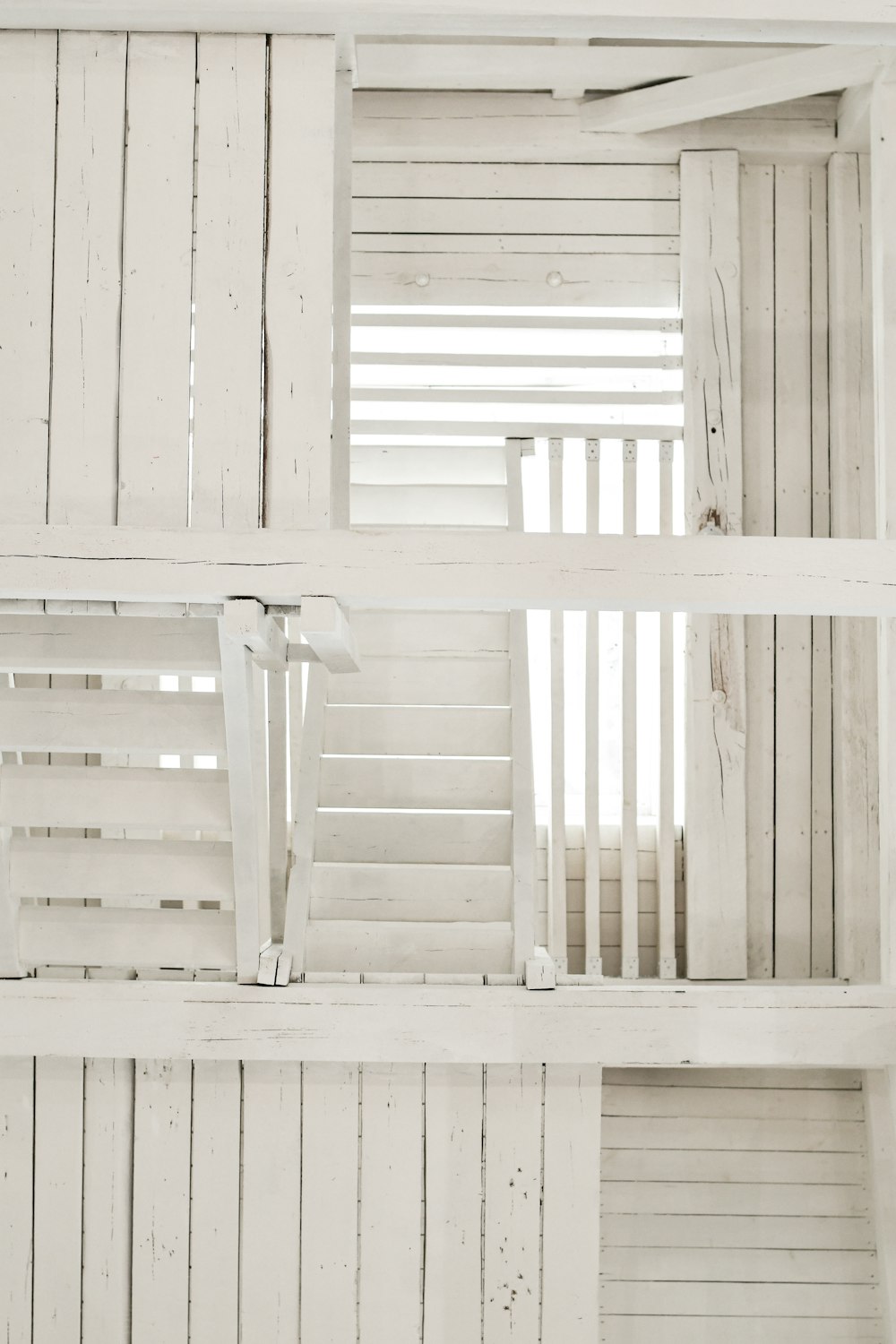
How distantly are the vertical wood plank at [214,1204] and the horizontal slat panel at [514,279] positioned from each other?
2.43 m

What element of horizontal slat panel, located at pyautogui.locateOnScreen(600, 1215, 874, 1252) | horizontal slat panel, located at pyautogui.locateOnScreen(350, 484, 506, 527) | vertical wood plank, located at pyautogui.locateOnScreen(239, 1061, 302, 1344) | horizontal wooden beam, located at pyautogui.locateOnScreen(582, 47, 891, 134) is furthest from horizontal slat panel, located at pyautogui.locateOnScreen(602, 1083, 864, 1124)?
horizontal wooden beam, located at pyautogui.locateOnScreen(582, 47, 891, 134)

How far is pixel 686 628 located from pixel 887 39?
1.73 m

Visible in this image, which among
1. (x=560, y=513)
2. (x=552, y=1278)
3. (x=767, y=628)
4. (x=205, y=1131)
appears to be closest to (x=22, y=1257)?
(x=205, y=1131)

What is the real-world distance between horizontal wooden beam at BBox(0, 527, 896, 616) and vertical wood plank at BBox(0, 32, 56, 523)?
0.15 m

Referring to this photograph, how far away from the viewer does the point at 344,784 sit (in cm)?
285

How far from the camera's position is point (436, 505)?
3.18m

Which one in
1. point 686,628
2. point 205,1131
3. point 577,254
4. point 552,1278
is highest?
point 577,254

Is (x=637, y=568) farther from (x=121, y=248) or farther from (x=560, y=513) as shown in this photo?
(x=560, y=513)

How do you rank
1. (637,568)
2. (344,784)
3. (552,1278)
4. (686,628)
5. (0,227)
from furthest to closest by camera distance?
(686,628) → (344,784) → (552,1278) → (0,227) → (637,568)

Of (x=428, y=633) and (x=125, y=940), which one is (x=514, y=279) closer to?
(x=428, y=633)

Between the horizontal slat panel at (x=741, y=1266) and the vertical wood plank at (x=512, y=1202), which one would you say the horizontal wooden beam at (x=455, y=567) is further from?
the horizontal slat panel at (x=741, y=1266)

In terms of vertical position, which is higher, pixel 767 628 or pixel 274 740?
pixel 767 628

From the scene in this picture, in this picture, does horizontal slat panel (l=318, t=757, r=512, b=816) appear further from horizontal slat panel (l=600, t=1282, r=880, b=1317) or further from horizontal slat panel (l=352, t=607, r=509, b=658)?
horizontal slat panel (l=600, t=1282, r=880, b=1317)

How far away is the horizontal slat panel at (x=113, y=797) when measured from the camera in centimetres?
218
